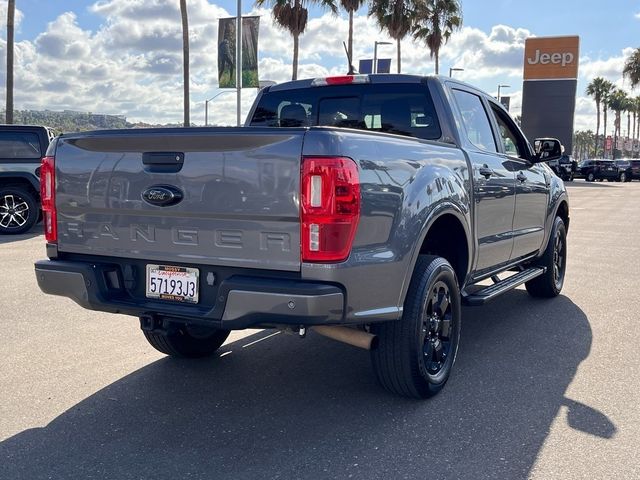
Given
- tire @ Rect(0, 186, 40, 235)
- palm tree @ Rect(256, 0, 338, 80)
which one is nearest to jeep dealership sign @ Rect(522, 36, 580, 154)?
palm tree @ Rect(256, 0, 338, 80)

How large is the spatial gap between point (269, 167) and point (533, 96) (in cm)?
4812

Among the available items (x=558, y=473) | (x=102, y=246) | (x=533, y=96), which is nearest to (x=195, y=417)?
(x=102, y=246)

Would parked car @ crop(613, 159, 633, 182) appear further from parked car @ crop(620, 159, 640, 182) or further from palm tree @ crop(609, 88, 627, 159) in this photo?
palm tree @ crop(609, 88, 627, 159)

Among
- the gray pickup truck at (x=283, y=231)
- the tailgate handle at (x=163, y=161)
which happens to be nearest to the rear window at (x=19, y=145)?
the gray pickup truck at (x=283, y=231)

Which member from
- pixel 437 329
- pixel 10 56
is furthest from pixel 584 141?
pixel 437 329

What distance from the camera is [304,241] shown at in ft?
10.2

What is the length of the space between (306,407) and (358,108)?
7.61ft

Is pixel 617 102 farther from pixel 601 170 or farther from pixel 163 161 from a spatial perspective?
pixel 163 161

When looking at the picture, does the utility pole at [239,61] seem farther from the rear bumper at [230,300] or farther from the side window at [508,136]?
the rear bumper at [230,300]

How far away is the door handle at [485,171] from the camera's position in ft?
15.4

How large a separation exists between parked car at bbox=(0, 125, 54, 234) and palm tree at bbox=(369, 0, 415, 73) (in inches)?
1097

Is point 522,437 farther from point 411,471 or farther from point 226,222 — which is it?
point 226,222

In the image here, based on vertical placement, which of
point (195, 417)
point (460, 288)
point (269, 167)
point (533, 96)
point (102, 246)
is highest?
point (533, 96)

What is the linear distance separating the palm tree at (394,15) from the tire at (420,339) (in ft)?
114
